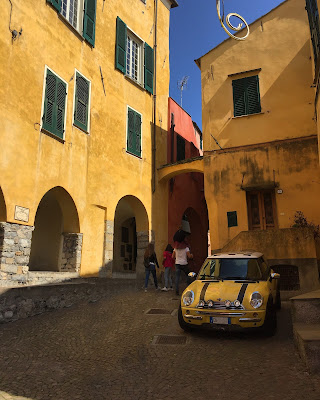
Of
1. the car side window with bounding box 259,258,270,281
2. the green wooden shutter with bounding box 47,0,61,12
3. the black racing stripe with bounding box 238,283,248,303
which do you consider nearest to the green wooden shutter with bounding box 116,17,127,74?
the green wooden shutter with bounding box 47,0,61,12

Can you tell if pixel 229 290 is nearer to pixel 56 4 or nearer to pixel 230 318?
pixel 230 318

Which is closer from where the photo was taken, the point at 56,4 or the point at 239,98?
the point at 56,4

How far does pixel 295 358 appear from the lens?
4.81 m

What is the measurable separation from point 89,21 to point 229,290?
10.8 m

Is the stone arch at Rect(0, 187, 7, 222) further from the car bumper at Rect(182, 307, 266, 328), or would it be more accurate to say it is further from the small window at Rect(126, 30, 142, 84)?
the small window at Rect(126, 30, 142, 84)

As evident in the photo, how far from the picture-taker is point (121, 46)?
13906mm

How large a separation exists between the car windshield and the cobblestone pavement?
A: 1.07m

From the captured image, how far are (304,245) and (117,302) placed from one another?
5.51 metres

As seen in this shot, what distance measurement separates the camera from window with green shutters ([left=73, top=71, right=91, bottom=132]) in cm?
1127

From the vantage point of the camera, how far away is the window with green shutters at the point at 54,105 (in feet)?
33.1

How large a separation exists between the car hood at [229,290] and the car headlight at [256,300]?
2.6 inches

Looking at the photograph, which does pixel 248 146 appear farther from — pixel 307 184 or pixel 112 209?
pixel 112 209

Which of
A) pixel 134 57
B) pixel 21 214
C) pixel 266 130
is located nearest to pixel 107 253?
pixel 21 214

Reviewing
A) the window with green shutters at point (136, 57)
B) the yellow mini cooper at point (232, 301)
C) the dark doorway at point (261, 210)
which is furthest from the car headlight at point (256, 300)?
the window with green shutters at point (136, 57)
